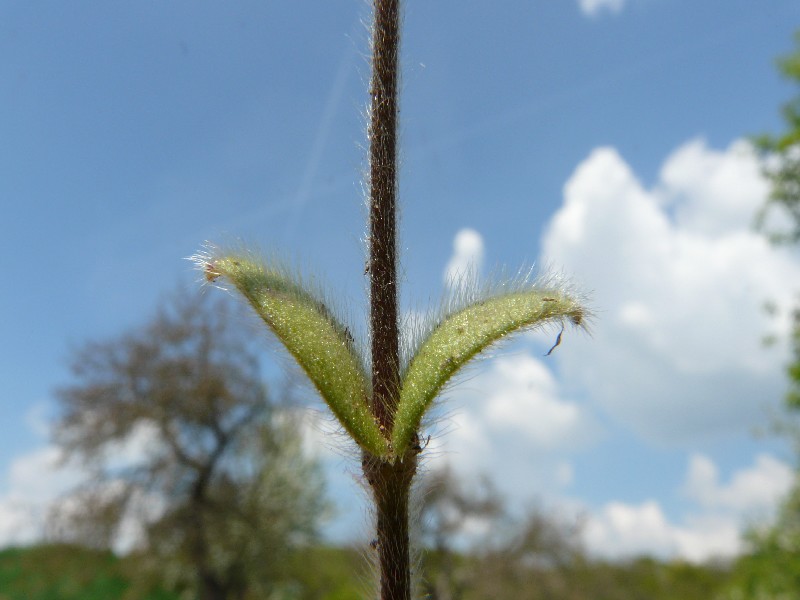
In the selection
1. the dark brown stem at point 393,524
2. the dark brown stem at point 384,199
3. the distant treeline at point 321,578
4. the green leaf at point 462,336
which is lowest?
the dark brown stem at point 393,524

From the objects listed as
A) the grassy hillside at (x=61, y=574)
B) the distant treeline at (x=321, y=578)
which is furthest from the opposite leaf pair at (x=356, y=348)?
the grassy hillside at (x=61, y=574)

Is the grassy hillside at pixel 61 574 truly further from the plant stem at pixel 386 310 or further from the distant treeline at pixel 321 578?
the plant stem at pixel 386 310

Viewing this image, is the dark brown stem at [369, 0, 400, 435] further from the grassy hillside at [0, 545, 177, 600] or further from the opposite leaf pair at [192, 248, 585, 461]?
the grassy hillside at [0, 545, 177, 600]

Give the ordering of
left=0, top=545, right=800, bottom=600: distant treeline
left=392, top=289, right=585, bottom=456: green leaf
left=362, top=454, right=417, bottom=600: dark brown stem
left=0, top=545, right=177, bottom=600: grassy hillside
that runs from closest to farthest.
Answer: left=392, top=289, right=585, bottom=456: green leaf → left=362, top=454, right=417, bottom=600: dark brown stem → left=0, top=545, right=800, bottom=600: distant treeline → left=0, top=545, right=177, bottom=600: grassy hillside

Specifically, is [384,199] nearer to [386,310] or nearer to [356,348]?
[386,310]

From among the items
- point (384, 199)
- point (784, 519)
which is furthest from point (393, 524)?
point (784, 519)

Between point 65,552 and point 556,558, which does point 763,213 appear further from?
point 65,552

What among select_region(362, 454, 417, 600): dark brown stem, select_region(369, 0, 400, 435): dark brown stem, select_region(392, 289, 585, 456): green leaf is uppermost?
select_region(369, 0, 400, 435): dark brown stem

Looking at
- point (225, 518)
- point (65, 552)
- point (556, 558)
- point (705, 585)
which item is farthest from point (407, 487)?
point (705, 585)

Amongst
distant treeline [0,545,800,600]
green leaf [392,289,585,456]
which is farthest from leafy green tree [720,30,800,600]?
green leaf [392,289,585,456]
